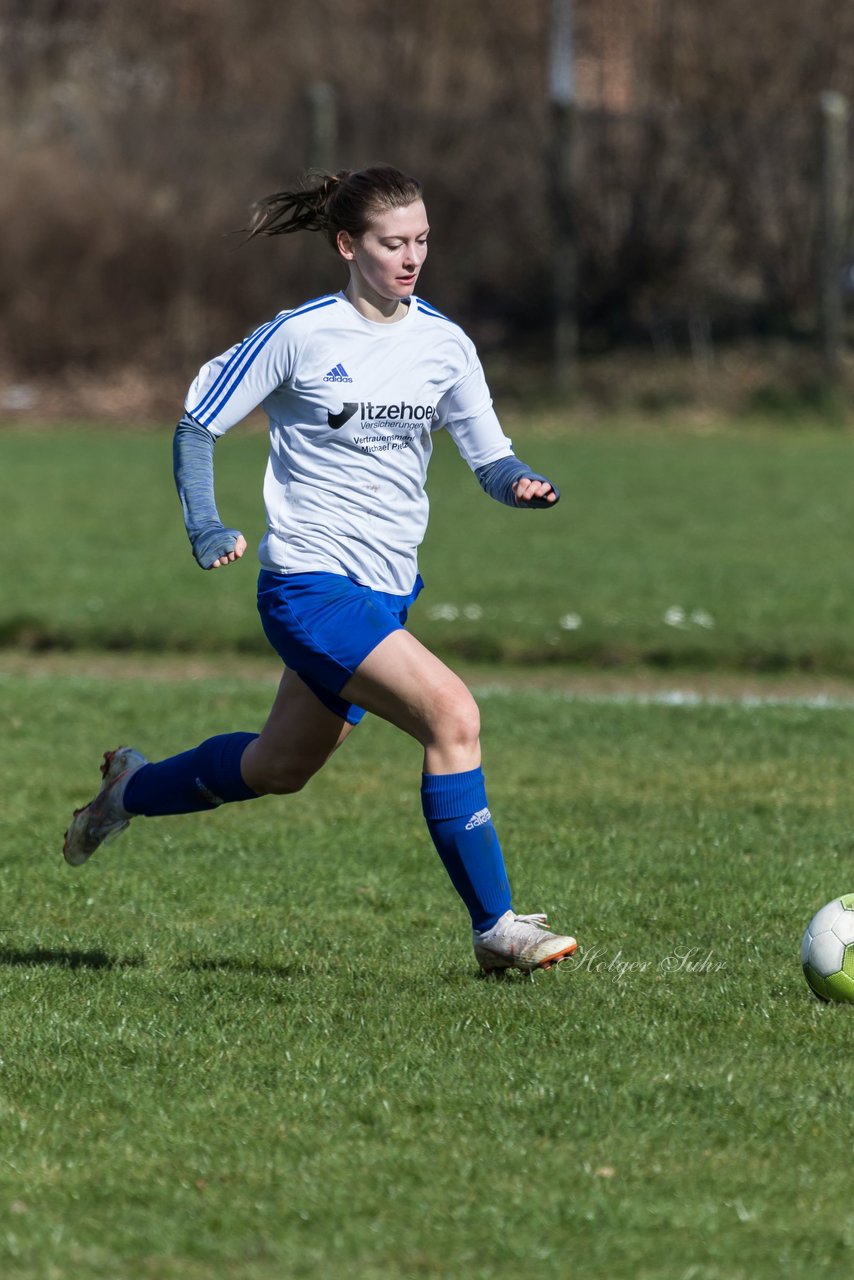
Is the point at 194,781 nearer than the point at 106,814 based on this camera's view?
Yes

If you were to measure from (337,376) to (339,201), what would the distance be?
46 cm

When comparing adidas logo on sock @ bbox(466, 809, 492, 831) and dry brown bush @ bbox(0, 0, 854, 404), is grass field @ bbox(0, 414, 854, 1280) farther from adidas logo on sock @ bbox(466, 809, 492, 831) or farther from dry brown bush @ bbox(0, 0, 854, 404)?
dry brown bush @ bbox(0, 0, 854, 404)

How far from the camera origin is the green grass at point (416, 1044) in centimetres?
333

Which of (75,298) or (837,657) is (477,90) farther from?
(837,657)

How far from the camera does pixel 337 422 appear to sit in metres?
4.93

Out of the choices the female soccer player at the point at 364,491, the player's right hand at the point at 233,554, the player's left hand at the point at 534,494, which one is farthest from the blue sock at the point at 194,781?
the player's left hand at the point at 534,494

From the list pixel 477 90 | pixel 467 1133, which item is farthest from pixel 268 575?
pixel 477 90

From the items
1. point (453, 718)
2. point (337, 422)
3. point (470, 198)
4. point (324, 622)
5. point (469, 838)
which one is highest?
point (337, 422)

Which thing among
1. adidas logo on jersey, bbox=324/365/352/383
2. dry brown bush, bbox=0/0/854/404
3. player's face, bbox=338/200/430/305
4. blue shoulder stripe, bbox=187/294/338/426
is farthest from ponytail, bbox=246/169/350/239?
dry brown bush, bbox=0/0/854/404

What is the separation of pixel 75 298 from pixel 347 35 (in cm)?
668

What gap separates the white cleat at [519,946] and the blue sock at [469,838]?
33 millimetres

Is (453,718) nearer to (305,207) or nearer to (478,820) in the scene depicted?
(478,820)

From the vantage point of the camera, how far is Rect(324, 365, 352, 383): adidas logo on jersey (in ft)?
16.1

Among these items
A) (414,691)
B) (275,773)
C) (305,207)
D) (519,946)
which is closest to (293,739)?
(275,773)
